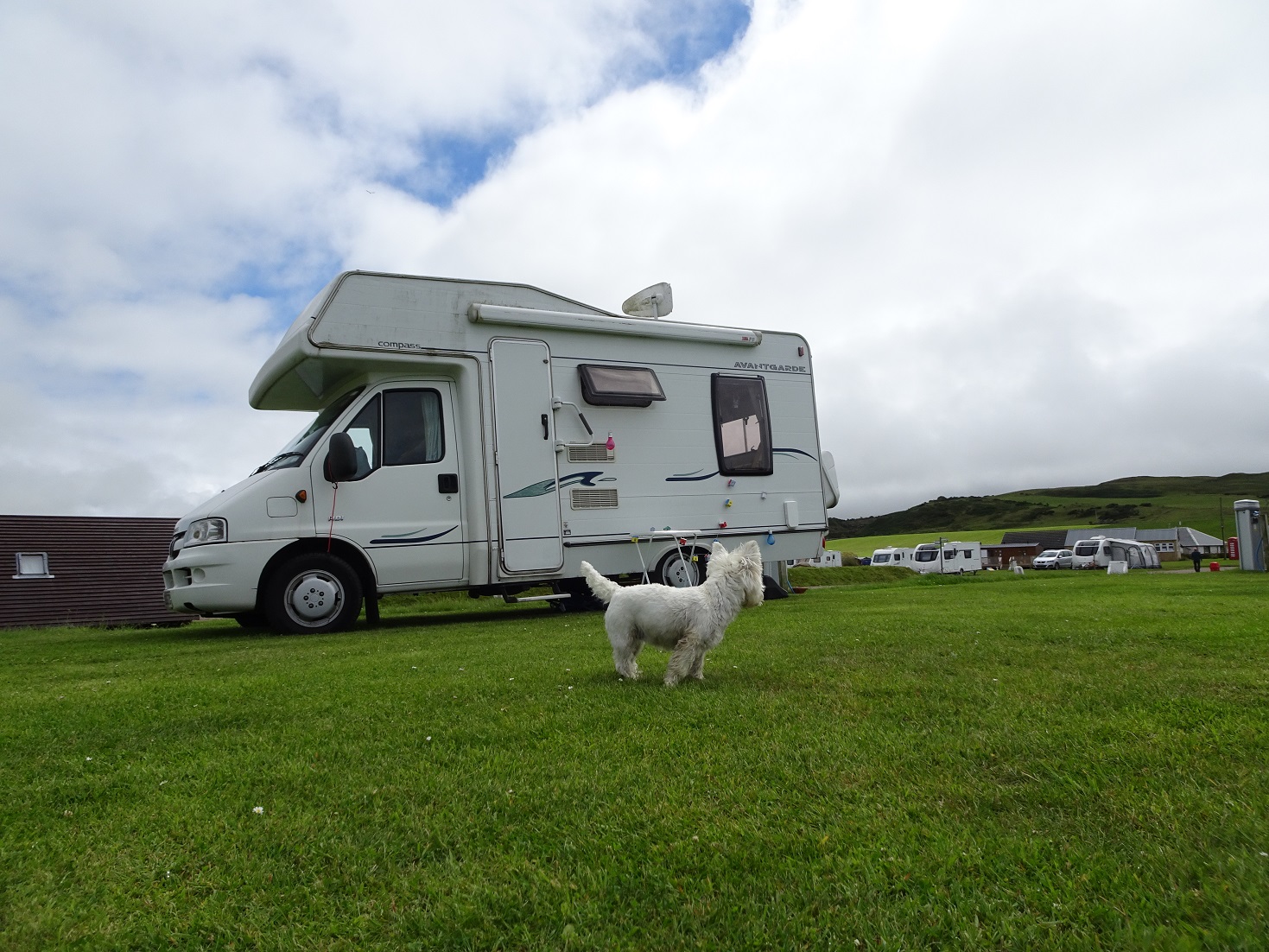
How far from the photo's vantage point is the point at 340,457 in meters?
8.95

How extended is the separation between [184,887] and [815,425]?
1076 centimetres

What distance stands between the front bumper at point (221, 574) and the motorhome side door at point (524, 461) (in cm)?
245

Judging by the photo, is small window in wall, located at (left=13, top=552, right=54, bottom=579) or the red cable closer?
the red cable

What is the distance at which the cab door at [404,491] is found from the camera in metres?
9.30

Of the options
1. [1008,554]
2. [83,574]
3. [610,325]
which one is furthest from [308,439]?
[1008,554]

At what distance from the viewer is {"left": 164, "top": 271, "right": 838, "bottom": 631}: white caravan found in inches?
356

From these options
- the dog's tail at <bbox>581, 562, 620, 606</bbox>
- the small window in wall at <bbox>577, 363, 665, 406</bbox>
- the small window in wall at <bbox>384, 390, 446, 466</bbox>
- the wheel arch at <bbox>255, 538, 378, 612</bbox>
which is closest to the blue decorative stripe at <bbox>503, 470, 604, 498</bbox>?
the small window in wall at <bbox>577, 363, 665, 406</bbox>

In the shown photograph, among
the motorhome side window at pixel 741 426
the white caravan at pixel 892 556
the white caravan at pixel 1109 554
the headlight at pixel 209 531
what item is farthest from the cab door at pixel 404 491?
the white caravan at pixel 1109 554

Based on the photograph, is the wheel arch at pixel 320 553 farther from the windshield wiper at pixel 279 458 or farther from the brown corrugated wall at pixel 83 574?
the brown corrugated wall at pixel 83 574

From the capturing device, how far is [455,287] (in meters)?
9.91

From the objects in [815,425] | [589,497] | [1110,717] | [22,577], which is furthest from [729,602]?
[22,577]

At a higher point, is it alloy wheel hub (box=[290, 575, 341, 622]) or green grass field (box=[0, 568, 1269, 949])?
alloy wheel hub (box=[290, 575, 341, 622])

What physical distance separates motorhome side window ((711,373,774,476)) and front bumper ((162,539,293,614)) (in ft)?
18.2

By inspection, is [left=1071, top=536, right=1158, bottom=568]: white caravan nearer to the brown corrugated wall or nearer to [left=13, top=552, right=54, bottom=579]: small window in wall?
the brown corrugated wall
